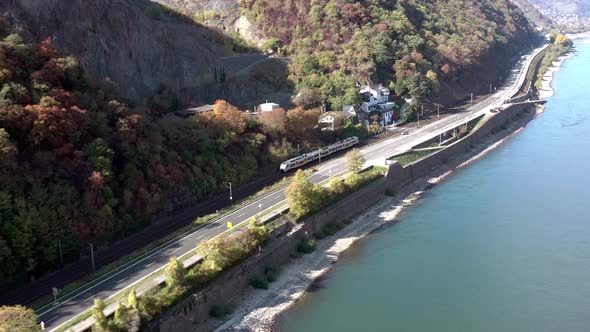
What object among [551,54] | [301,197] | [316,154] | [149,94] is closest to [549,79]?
[551,54]

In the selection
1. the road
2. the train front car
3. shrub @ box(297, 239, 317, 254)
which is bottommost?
shrub @ box(297, 239, 317, 254)

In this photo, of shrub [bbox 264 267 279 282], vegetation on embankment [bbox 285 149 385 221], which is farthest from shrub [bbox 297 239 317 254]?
shrub [bbox 264 267 279 282]

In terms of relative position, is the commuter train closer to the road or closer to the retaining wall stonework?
the road

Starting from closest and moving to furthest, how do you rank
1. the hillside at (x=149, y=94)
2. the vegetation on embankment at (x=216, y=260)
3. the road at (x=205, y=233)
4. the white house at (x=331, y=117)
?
the vegetation on embankment at (x=216, y=260)
the road at (x=205, y=233)
the hillside at (x=149, y=94)
the white house at (x=331, y=117)

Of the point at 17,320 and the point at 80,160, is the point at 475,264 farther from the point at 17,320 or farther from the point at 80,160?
the point at 17,320

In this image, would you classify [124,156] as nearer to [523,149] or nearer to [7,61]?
[7,61]

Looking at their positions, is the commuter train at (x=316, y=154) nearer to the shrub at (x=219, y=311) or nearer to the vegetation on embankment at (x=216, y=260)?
the vegetation on embankment at (x=216, y=260)

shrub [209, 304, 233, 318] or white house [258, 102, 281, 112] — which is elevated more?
white house [258, 102, 281, 112]

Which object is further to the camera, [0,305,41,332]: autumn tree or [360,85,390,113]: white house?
[360,85,390,113]: white house

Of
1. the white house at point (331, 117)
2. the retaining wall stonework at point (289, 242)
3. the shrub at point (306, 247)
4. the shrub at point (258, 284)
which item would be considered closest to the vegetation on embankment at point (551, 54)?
the retaining wall stonework at point (289, 242)
